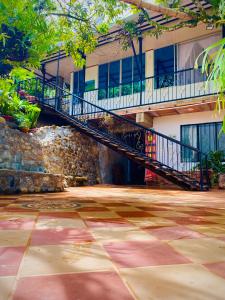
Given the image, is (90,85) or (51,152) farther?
(90,85)

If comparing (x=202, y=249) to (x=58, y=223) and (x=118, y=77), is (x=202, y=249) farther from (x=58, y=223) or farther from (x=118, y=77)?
(x=118, y=77)

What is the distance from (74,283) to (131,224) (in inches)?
44.3

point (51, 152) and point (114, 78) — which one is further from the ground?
point (114, 78)

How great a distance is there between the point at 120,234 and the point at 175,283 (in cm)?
76

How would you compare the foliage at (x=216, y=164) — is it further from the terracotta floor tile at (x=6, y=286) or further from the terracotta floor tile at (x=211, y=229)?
the terracotta floor tile at (x=6, y=286)

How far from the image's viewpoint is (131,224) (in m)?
1.96

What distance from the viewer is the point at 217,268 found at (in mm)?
1039

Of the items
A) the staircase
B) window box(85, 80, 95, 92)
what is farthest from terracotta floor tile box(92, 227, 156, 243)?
window box(85, 80, 95, 92)

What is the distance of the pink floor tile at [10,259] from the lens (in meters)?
0.96

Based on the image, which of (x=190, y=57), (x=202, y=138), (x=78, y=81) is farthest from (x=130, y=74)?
(x=202, y=138)

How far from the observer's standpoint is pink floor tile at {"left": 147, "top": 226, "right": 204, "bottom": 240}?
5.17ft

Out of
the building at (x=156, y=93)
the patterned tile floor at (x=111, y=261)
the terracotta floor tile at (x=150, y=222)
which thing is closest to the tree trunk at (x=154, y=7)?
the terracotta floor tile at (x=150, y=222)

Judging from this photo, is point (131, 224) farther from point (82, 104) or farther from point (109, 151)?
point (82, 104)

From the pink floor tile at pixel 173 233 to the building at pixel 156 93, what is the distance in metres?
7.25
